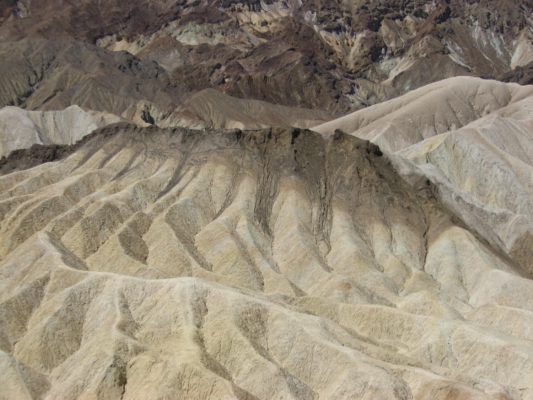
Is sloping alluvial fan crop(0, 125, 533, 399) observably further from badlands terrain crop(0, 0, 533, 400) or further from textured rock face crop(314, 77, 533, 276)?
textured rock face crop(314, 77, 533, 276)

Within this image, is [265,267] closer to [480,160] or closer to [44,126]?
[480,160]

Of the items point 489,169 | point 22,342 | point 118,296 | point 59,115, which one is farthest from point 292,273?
point 59,115

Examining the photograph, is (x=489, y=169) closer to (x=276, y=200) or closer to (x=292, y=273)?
(x=276, y=200)

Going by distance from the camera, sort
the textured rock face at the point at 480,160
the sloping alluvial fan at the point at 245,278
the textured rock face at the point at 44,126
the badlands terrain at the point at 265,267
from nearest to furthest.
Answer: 1. the sloping alluvial fan at the point at 245,278
2. the badlands terrain at the point at 265,267
3. the textured rock face at the point at 480,160
4. the textured rock face at the point at 44,126

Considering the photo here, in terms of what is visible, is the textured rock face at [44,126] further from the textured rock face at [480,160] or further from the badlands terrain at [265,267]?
the textured rock face at [480,160]

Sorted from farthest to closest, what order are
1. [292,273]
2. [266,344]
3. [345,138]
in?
[345,138] < [292,273] < [266,344]

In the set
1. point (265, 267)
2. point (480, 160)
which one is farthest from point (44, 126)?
point (265, 267)

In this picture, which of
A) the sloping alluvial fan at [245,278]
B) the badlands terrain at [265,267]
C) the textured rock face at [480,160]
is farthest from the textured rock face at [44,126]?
the textured rock face at [480,160]

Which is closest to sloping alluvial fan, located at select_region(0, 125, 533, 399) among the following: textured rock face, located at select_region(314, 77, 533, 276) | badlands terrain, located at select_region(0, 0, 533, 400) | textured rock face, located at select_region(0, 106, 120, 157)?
badlands terrain, located at select_region(0, 0, 533, 400)
